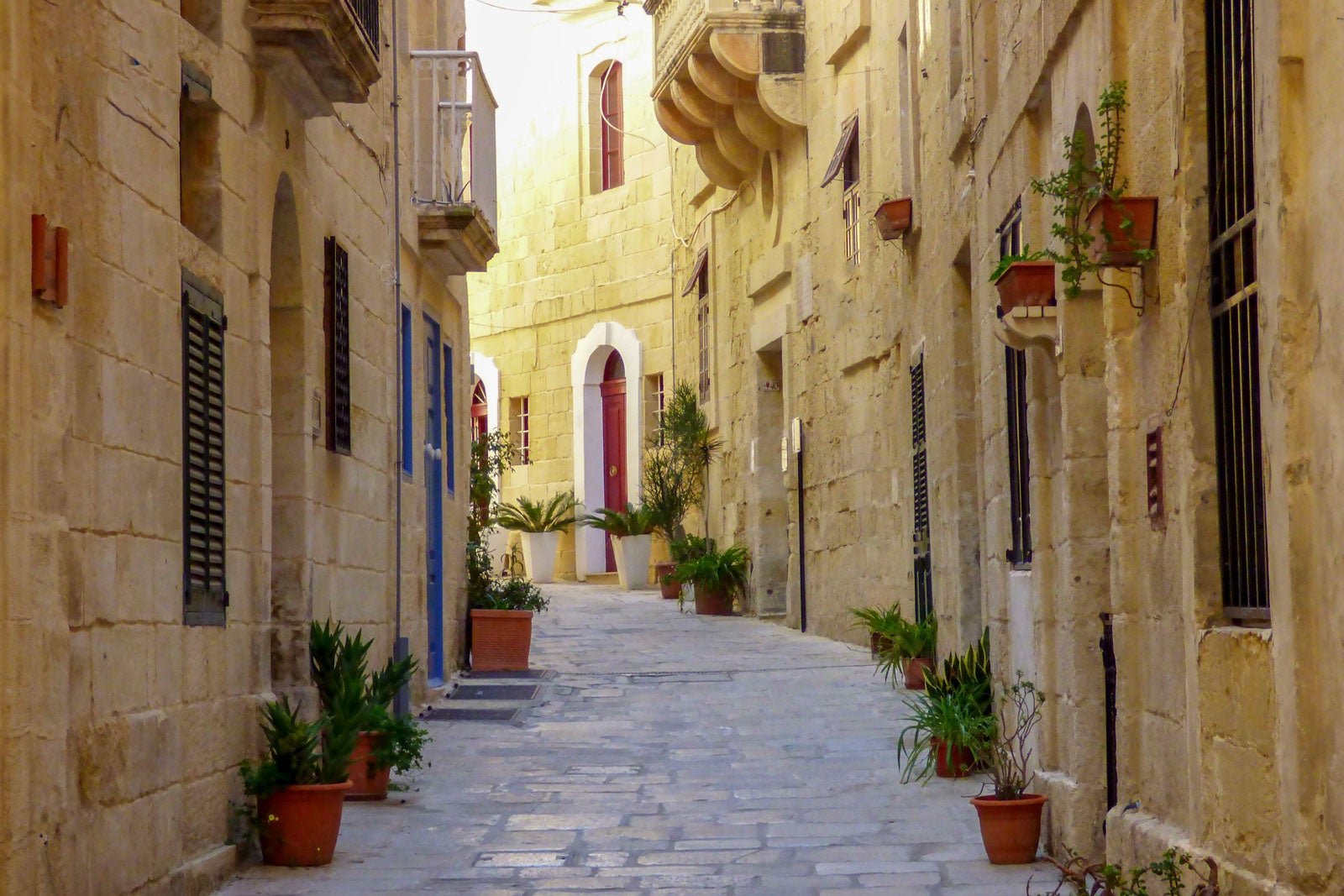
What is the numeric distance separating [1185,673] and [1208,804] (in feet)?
1.56

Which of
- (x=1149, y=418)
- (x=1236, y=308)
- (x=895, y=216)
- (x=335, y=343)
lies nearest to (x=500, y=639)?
(x=895, y=216)

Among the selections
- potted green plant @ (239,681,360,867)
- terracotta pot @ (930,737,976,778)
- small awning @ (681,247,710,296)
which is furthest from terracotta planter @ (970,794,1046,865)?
small awning @ (681,247,710,296)

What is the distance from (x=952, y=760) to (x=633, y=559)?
1543 cm

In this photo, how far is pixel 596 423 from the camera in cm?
2709

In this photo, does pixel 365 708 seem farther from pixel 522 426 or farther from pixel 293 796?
pixel 522 426

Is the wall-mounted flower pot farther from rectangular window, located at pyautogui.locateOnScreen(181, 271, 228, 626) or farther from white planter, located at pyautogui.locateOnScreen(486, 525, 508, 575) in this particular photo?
white planter, located at pyautogui.locateOnScreen(486, 525, 508, 575)

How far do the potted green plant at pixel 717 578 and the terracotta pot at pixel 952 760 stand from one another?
11350 mm

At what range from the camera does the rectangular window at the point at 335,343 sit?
8695mm

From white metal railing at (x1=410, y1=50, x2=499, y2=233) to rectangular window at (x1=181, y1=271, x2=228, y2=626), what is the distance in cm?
530

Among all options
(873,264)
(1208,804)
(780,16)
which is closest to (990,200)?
(1208,804)

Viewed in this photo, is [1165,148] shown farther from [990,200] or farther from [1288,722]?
[990,200]

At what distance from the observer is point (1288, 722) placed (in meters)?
4.11

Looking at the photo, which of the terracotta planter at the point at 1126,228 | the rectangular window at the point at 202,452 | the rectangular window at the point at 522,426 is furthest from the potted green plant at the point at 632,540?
the terracotta planter at the point at 1126,228

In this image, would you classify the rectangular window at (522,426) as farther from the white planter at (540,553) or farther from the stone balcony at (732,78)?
the stone balcony at (732,78)
